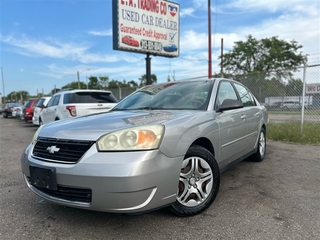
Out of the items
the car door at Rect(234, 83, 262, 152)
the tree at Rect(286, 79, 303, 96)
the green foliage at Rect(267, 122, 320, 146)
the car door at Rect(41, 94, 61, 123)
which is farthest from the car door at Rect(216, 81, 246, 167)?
the car door at Rect(41, 94, 61, 123)

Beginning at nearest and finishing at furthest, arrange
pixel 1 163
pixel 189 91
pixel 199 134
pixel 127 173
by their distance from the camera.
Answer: pixel 127 173 < pixel 199 134 < pixel 189 91 < pixel 1 163

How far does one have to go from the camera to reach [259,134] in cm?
468

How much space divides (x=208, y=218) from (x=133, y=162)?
3.58 ft

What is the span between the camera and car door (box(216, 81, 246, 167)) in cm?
321

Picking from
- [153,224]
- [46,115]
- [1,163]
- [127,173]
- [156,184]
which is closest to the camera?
[127,173]

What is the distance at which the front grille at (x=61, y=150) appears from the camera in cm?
221

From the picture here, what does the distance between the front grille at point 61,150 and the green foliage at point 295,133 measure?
627cm

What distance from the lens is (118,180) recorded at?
2031 mm

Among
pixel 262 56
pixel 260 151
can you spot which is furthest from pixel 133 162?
pixel 262 56

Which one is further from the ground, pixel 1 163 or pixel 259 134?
pixel 259 134

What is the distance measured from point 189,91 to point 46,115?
7507 millimetres

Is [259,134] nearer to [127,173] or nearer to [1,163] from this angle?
[127,173]

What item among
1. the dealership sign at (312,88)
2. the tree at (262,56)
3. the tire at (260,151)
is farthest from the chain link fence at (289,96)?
the tree at (262,56)

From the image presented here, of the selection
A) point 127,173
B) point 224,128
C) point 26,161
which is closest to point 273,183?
point 224,128
